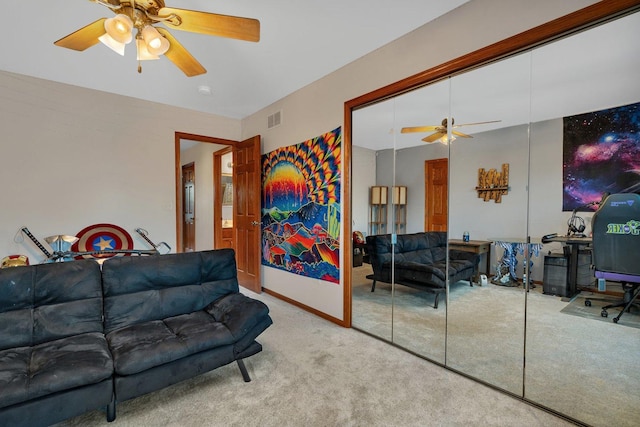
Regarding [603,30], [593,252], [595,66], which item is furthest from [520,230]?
[603,30]

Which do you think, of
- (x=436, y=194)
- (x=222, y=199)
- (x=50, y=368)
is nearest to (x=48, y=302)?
(x=50, y=368)

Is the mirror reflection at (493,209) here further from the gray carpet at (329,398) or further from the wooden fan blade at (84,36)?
the wooden fan blade at (84,36)

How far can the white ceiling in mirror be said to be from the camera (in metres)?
1.64

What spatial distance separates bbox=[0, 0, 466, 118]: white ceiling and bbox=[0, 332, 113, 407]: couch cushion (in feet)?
8.32

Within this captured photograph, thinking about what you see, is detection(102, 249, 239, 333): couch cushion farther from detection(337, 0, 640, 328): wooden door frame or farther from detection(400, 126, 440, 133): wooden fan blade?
detection(400, 126, 440, 133): wooden fan blade

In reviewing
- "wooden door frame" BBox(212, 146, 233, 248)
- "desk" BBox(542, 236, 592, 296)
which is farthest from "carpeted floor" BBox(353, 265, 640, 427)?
"wooden door frame" BBox(212, 146, 233, 248)

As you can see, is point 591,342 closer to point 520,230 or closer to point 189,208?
point 520,230

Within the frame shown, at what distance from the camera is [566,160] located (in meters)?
1.92

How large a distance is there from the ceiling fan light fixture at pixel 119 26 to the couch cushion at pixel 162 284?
1.52m

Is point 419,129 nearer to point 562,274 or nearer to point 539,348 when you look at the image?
point 562,274

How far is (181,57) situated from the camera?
7.23 ft

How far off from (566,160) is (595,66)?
556 mm

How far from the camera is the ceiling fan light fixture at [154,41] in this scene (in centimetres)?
186

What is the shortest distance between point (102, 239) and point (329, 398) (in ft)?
11.2
